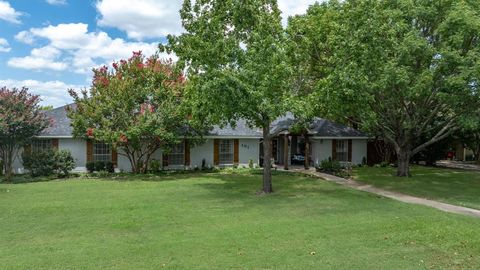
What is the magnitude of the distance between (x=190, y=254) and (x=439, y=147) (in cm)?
2842

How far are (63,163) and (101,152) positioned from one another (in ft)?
8.44

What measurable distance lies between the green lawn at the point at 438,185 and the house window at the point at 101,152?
14740 mm

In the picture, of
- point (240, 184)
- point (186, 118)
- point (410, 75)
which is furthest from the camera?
point (186, 118)

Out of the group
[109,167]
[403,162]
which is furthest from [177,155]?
[403,162]

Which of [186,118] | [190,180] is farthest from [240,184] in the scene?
[186,118]

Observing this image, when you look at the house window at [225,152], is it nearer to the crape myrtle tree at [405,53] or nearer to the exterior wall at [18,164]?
the crape myrtle tree at [405,53]

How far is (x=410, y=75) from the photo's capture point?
18.2 metres

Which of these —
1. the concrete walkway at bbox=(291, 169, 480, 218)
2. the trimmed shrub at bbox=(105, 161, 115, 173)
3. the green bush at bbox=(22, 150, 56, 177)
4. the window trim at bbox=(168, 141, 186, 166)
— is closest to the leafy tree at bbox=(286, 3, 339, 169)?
the concrete walkway at bbox=(291, 169, 480, 218)

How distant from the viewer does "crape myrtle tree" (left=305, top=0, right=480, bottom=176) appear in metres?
17.4

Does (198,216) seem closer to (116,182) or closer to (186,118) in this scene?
(116,182)

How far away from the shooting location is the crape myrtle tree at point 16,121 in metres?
20.9

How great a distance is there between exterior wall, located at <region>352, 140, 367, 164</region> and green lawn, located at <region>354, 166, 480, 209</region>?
6.38 meters

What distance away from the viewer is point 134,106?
22.5 meters

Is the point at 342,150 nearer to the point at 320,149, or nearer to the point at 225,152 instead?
the point at 320,149
